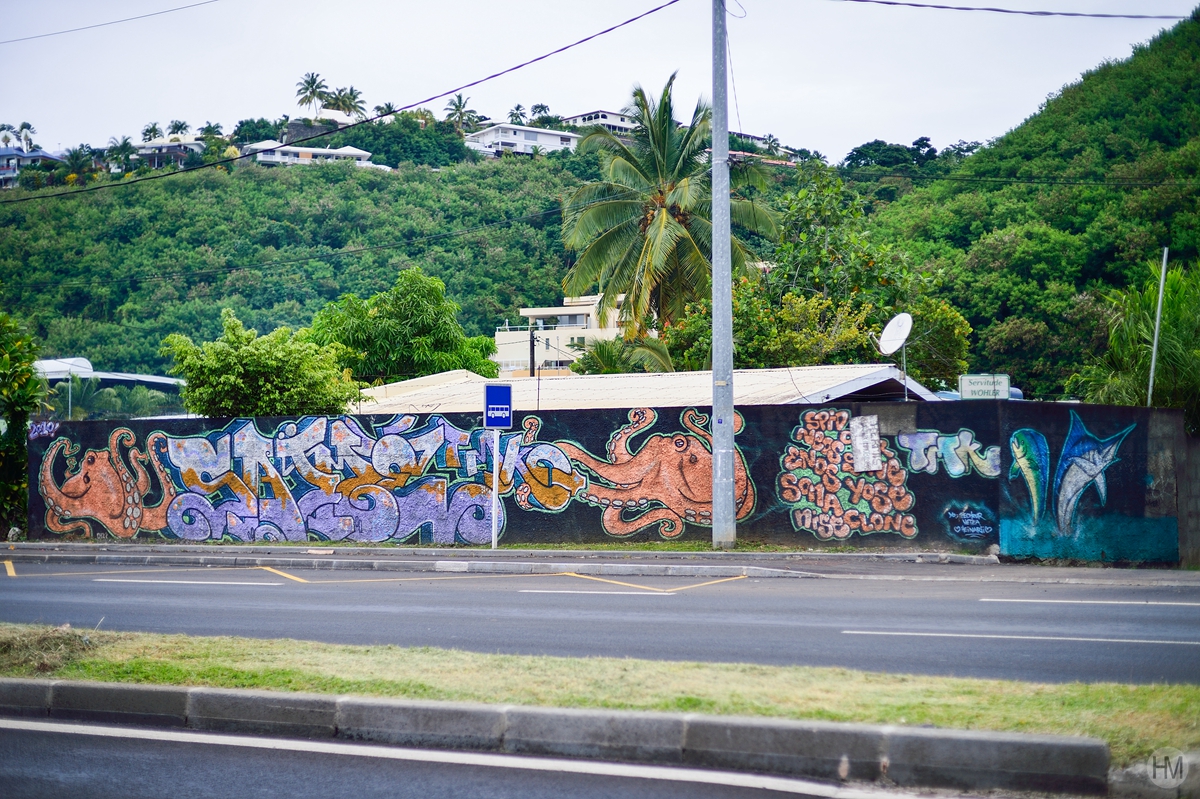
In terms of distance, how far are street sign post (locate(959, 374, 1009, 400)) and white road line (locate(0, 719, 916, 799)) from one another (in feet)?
39.3

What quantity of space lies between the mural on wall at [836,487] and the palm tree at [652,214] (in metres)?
13.2

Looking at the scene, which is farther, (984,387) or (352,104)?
(352,104)

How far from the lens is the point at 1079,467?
49.9 ft

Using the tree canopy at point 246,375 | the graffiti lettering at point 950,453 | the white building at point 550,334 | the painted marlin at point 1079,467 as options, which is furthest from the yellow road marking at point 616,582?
the white building at point 550,334

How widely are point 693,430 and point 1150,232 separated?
126 feet

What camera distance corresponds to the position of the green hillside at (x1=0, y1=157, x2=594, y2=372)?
6294 cm

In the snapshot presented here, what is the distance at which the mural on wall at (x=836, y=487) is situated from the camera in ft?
53.2

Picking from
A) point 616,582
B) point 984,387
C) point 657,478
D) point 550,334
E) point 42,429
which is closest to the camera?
point 616,582

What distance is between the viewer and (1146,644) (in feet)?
26.8

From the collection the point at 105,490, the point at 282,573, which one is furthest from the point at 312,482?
the point at 105,490

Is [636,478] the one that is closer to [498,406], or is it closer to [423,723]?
[498,406]

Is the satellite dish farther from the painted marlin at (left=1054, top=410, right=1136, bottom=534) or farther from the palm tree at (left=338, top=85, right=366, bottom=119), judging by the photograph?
the palm tree at (left=338, top=85, right=366, bottom=119)

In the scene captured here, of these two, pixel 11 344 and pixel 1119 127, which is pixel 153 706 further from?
Answer: pixel 1119 127

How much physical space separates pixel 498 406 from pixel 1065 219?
41.7 metres
